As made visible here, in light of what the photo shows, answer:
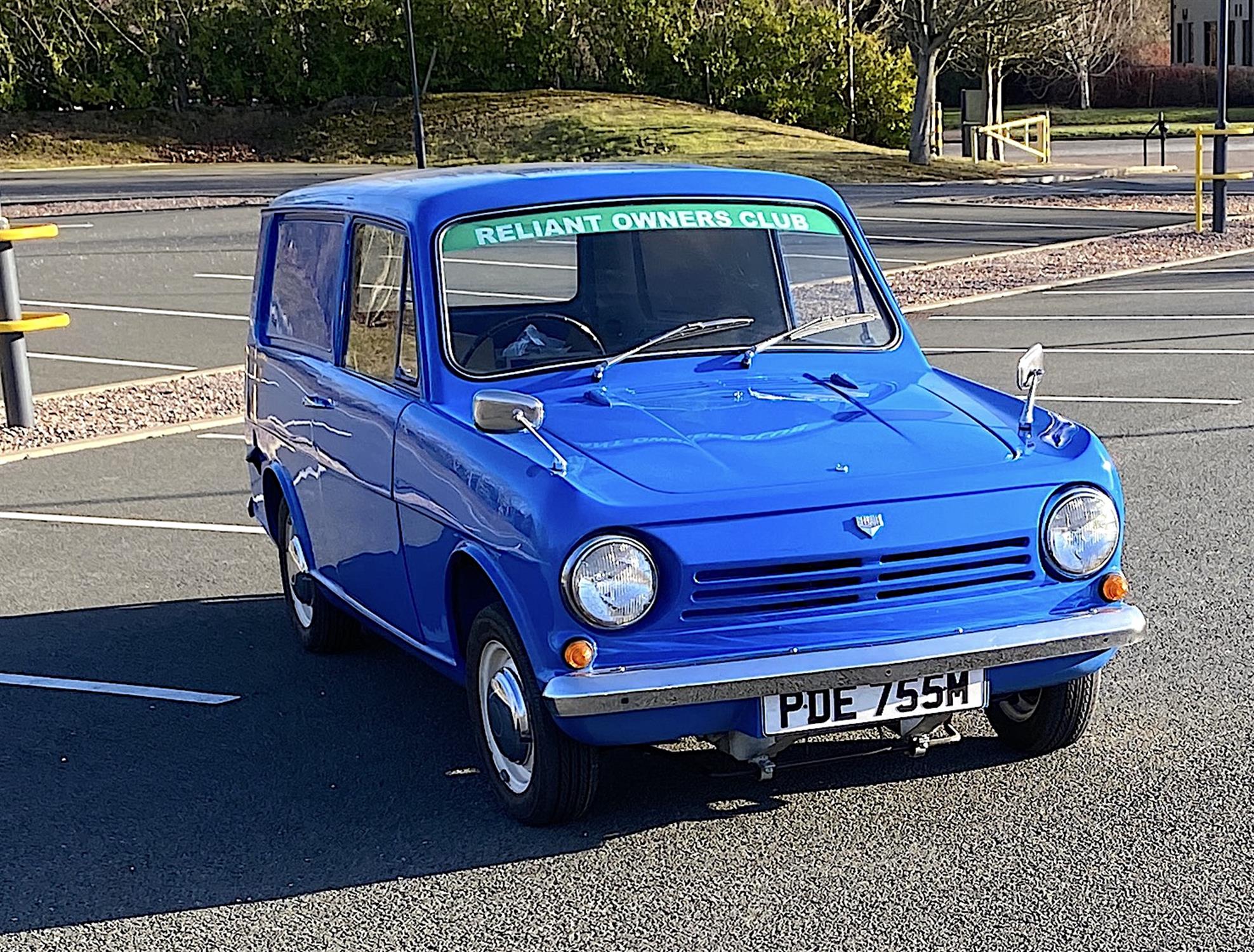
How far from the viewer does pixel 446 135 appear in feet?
150

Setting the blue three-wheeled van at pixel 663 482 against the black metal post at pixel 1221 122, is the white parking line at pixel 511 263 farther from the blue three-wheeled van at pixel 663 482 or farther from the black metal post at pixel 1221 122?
the black metal post at pixel 1221 122

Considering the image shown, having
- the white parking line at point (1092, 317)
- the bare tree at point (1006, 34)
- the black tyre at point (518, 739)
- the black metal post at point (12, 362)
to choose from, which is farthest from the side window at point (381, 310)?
the bare tree at point (1006, 34)

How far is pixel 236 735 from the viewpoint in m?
5.60

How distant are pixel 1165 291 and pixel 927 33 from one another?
20.8 meters

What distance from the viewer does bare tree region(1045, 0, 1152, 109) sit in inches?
1576

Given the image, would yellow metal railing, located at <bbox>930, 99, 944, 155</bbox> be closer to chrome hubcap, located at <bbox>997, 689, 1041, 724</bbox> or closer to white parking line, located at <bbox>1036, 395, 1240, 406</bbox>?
white parking line, located at <bbox>1036, 395, 1240, 406</bbox>

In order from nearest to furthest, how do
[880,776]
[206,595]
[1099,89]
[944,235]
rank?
[880,776]
[206,595]
[944,235]
[1099,89]

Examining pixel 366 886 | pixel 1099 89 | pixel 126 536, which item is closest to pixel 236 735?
pixel 366 886

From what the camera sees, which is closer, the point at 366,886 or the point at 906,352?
the point at 366,886

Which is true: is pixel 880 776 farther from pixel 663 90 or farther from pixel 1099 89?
pixel 1099 89

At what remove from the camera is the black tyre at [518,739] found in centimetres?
446

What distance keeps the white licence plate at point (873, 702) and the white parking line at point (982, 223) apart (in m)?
21.0

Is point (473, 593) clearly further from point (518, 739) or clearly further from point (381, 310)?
point (381, 310)

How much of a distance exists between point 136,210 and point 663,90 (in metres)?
21.3
